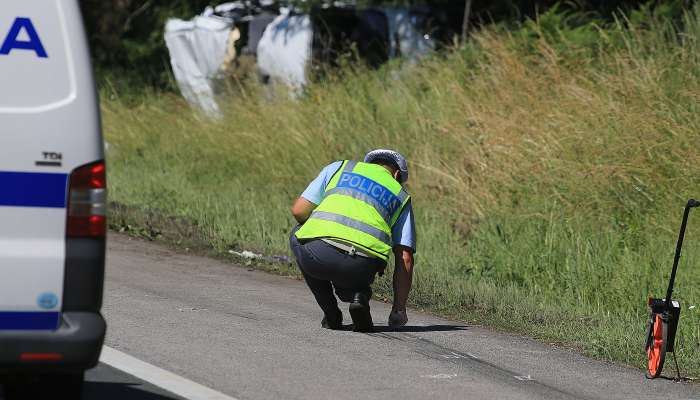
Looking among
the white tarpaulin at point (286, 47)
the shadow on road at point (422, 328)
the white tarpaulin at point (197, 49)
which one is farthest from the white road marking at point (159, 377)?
the white tarpaulin at point (197, 49)

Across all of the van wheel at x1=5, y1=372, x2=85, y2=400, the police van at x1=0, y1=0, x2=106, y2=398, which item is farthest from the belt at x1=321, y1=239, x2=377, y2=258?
the police van at x1=0, y1=0, x2=106, y2=398

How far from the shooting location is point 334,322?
912 centimetres

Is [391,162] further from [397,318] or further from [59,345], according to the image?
[59,345]

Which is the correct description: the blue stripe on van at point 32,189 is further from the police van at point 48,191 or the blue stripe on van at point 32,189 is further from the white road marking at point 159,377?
the white road marking at point 159,377

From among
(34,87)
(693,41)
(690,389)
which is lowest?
(690,389)

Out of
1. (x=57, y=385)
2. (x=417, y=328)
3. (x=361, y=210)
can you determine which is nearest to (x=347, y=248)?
(x=361, y=210)

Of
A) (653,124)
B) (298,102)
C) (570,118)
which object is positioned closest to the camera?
(653,124)

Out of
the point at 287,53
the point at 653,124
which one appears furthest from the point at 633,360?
the point at 287,53

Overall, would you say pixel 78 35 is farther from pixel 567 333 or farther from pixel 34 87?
pixel 567 333

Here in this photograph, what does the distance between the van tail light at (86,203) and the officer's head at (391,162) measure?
3728 millimetres

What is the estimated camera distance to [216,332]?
874cm

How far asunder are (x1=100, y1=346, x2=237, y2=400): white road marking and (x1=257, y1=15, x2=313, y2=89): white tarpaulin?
1318 cm

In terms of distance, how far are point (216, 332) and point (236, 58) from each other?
1408 centimetres

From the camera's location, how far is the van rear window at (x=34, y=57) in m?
5.54
